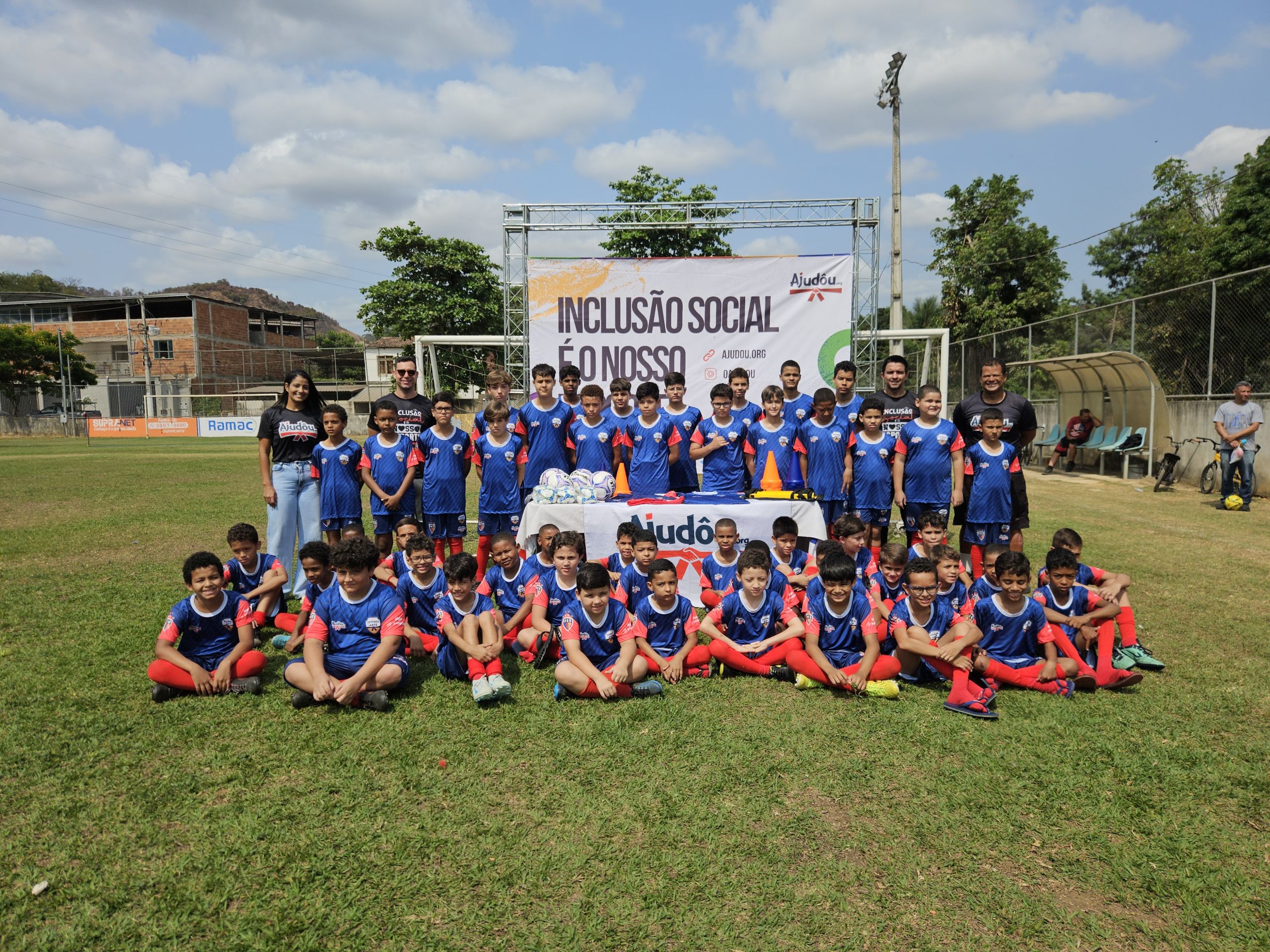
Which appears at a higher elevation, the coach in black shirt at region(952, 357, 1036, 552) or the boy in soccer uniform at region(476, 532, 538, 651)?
the coach in black shirt at region(952, 357, 1036, 552)

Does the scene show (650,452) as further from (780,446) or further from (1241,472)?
(1241,472)

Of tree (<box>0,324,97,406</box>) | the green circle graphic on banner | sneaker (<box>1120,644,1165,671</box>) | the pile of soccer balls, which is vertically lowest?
sneaker (<box>1120,644,1165,671</box>)

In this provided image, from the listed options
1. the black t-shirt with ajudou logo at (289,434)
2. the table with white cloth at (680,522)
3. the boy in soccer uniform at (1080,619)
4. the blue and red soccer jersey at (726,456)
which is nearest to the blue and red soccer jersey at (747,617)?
the table with white cloth at (680,522)

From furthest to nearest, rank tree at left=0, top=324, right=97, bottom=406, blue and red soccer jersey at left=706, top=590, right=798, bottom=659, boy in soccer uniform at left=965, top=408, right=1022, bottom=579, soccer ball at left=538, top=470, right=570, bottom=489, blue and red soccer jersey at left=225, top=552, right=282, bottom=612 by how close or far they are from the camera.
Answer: tree at left=0, top=324, right=97, bottom=406
soccer ball at left=538, top=470, right=570, bottom=489
boy in soccer uniform at left=965, top=408, right=1022, bottom=579
blue and red soccer jersey at left=225, top=552, right=282, bottom=612
blue and red soccer jersey at left=706, top=590, right=798, bottom=659

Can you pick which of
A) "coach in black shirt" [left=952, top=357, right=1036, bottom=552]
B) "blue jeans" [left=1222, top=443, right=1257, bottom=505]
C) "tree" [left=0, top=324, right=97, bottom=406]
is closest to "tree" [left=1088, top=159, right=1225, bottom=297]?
"blue jeans" [left=1222, top=443, right=1257, bottom=505]

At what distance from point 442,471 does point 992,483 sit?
460 centimetres

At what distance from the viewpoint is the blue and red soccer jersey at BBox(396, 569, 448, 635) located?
5133 millimetres

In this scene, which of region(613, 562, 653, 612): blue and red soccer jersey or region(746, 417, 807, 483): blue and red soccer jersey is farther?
region(746, 417, 807, 483): blue and red soccer jersey

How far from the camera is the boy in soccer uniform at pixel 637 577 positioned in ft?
16.5

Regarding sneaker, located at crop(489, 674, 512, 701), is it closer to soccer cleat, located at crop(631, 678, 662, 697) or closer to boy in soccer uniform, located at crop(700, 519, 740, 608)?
soccer cleat, located at crop(631, 678, 662, 697)

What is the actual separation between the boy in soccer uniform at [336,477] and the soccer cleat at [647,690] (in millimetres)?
3038

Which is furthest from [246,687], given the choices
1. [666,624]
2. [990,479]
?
[990,479]

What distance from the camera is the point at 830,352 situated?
29.3 feet

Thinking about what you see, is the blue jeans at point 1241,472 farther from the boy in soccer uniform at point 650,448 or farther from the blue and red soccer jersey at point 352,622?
the blue and red soccer jersey at point 352,622
